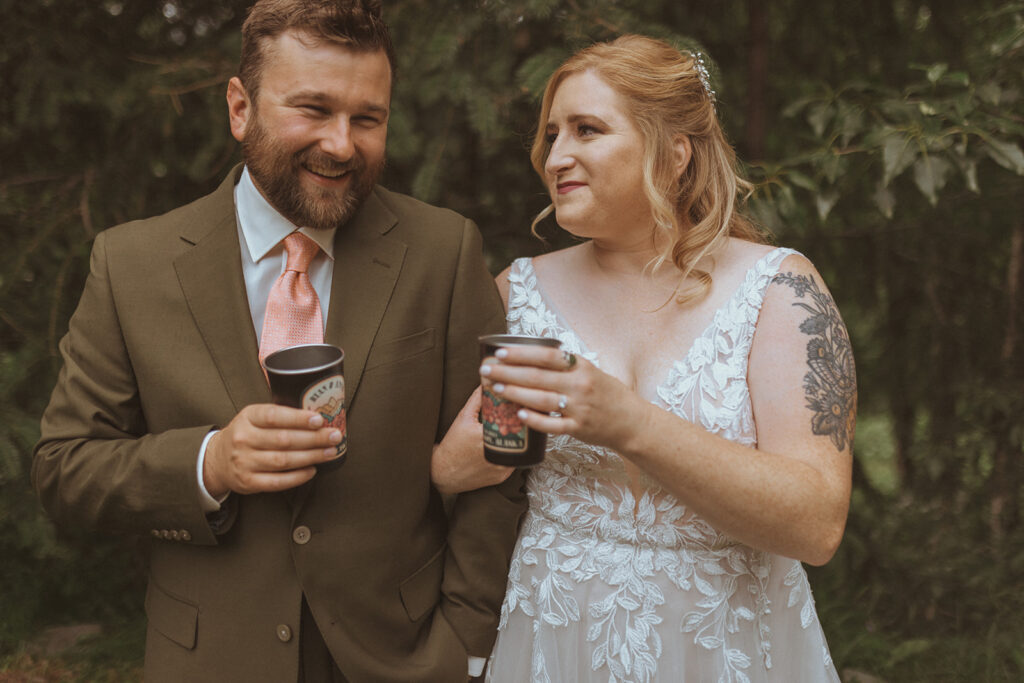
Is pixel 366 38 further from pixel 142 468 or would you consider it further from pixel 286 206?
pixel 142 468

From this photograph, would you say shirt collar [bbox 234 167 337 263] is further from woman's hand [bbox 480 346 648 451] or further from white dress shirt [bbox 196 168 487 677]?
woman's hand [bbox 480 346 648 451]

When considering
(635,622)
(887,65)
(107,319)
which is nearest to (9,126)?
(107,319)

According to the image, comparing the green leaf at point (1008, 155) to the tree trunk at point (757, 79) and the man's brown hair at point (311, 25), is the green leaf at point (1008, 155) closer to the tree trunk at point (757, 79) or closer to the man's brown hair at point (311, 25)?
the tree trunk at point (757, 79)

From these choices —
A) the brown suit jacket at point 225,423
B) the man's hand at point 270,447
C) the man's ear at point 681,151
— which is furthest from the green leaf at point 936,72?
the man's hand at point 270,447

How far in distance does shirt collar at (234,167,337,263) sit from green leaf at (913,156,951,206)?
6.19 feet

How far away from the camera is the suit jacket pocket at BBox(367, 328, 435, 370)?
1.96 meters

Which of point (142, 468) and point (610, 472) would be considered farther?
point (610, 472)

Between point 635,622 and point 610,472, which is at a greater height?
point 610,472

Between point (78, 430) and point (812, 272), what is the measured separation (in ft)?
5.82

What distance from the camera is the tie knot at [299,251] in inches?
78.7

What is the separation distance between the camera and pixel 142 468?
1.84m

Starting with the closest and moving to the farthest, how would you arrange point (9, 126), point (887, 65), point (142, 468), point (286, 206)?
point (142, 468) → point (286, 206) → point (9, 126) → point (887, 65)

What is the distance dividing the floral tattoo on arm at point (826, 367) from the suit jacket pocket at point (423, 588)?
980 millimetres

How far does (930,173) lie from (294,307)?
2034 millimetres
